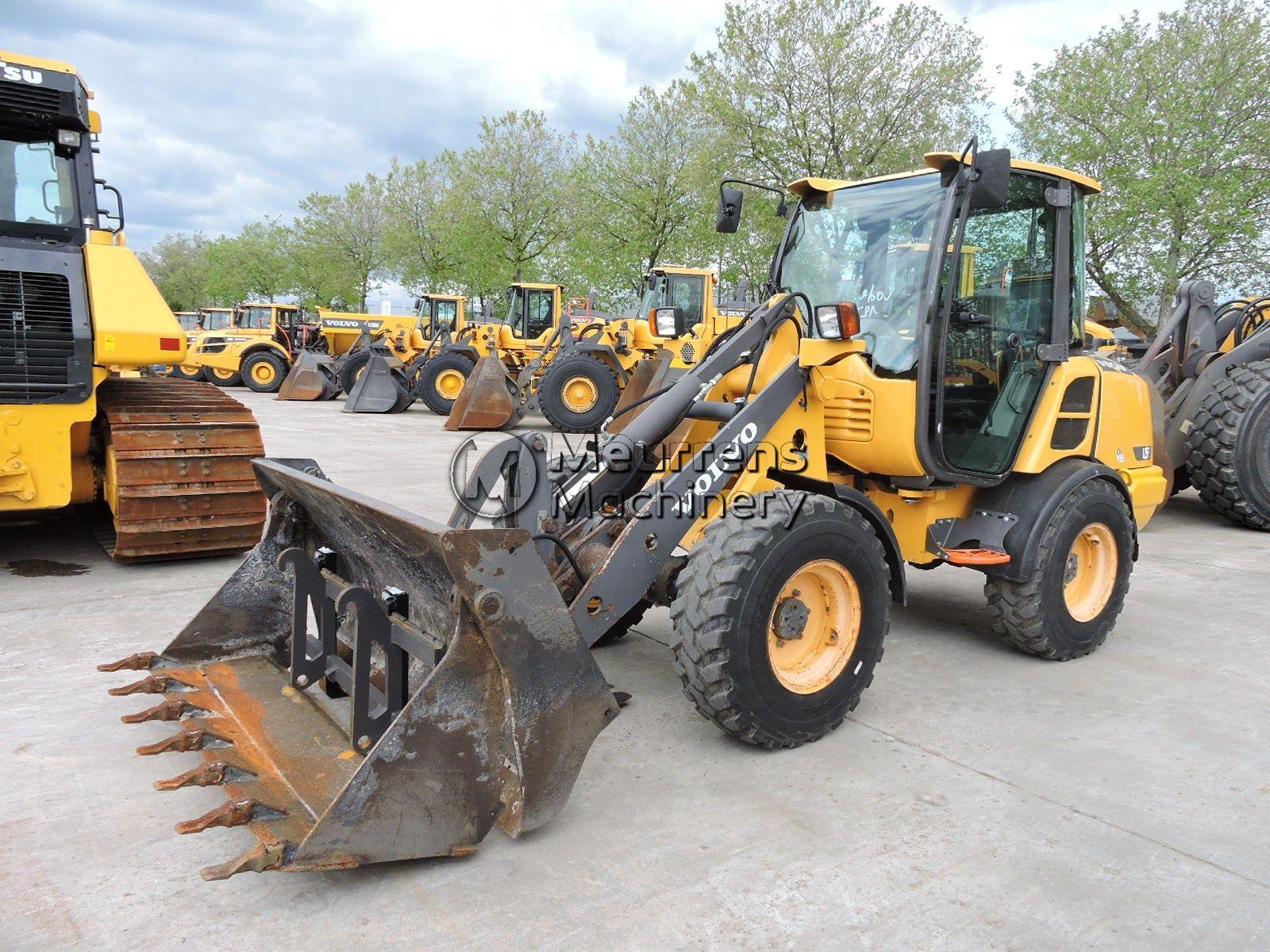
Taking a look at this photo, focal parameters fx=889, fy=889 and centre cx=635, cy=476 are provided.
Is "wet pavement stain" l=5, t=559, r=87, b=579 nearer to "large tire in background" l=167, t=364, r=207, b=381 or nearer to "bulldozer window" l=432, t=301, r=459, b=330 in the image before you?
"bulldozer window" l=432, t=301, r=459, b=330

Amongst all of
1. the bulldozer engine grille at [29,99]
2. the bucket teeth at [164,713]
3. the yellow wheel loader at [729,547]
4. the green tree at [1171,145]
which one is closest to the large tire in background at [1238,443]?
the yellow wheel loader at [729,547]

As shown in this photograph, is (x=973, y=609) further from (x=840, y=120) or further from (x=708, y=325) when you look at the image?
(x=840, y=120)

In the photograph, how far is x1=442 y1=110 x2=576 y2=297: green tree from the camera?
33219mm

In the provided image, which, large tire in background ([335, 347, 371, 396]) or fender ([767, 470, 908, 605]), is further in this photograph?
large tire in background ([335, 347, 371, 396])

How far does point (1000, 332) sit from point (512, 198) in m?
31.1

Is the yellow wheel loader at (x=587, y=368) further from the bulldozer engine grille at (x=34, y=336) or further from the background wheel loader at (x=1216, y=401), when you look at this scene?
the bulldozer engine grille at (x=34, y=336)

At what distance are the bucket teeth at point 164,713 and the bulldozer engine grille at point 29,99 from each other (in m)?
4.70

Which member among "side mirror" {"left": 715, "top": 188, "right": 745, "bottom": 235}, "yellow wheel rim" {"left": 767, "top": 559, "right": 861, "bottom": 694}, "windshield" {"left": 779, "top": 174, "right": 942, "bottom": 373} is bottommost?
"yellow wheel rim" {"left": 767, "top": 559, "right": 861, "bottom": 694}

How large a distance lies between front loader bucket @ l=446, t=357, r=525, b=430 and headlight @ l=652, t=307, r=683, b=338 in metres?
11.2

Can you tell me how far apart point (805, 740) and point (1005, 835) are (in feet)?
2.65

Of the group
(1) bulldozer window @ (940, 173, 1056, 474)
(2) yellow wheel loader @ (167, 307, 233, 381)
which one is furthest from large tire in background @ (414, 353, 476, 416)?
(1) bulldozer window @ (940, 173, 1056, 474)

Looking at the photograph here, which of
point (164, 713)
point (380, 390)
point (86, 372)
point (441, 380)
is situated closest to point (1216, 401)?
point (164, 713)

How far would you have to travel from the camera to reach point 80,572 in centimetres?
591

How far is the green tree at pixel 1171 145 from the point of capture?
19.1 meters
